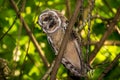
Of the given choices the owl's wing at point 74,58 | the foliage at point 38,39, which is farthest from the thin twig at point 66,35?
the foliage at point 38,39

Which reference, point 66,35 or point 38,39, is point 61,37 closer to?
point 66,35

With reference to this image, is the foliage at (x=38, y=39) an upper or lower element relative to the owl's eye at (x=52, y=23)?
lower

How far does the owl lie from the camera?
2809 millimetres

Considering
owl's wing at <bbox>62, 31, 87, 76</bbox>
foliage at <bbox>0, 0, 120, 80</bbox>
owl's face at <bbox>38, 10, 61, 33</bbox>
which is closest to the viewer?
owl's face at <bbox>38, 10, 61, 33</bbox>

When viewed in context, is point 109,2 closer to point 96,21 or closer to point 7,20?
point 96,21

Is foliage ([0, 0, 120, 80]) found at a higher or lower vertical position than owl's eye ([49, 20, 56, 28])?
lower

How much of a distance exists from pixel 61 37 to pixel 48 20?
22 centimetres

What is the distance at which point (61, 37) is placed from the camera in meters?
2.95

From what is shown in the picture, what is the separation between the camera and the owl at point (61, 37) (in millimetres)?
2809

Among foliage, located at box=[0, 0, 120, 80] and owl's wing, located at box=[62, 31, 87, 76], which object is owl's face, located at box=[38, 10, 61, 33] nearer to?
owl's wing, located at box=[62, 31, 87, 76]

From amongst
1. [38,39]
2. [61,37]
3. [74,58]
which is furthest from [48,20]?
[38,39]

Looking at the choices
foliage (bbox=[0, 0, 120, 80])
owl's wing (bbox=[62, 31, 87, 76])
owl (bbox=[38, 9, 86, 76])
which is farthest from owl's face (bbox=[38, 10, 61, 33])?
foliage (bbox=[0, 0, 120, 80])

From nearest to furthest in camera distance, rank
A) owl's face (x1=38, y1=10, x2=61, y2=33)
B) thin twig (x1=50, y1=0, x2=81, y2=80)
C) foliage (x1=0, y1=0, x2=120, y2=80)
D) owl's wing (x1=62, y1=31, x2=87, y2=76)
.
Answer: thin twig (x1=50, y1=0, x2=81, y2=80)
owl's face (x1=38, y1=10, x2=61, y2=33)
owl's wing (x1=62, y1=31, x2=87, y2=76)
foliage (x1=0, y1=0, x2=120, y2=80)

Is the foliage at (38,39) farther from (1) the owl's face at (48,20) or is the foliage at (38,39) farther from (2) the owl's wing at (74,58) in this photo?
(1) the owl's face at (48,20)
